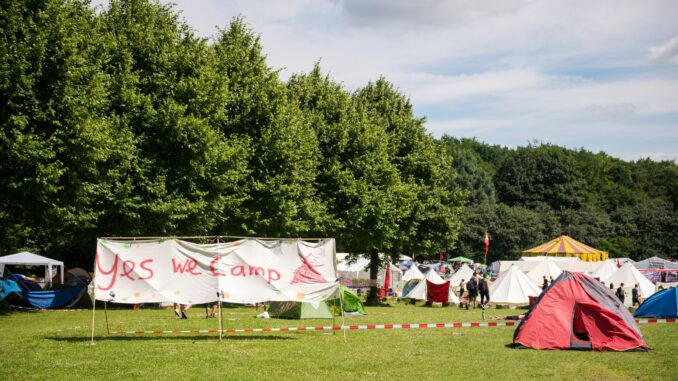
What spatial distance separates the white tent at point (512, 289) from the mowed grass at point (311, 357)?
64.2 ft

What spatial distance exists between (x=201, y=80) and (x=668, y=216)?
89.9m

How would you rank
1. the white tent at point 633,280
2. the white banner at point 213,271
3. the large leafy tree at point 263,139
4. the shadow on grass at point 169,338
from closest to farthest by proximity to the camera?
the white banner at point 213,271, the shadow on grass at point 169,338, the large leafy tree at point 263,139, the white tent at point 633,280

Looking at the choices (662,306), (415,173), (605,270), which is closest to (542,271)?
(605,270)

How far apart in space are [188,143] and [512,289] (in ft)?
77.0

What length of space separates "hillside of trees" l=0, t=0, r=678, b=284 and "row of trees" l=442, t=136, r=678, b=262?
51.4 m

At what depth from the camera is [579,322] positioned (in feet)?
66.4

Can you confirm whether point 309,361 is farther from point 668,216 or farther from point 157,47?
point 668,216

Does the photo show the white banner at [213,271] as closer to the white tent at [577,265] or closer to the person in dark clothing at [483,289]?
the person in dark clothing at [483,289]

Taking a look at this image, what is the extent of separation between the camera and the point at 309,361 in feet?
56.5

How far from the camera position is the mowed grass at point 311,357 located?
15453 mm

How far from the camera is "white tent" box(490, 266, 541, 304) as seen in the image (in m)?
45.2

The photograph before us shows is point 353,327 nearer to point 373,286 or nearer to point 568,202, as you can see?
point 373,286

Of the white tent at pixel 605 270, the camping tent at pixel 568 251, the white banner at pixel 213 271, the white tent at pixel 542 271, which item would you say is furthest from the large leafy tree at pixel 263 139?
the camping tent at pixel 568 251

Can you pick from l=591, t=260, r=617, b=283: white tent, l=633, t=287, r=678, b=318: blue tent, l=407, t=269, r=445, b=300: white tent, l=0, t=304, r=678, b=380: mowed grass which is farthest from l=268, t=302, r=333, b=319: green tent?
l=591, t=260, r=617, b=283: white tent
